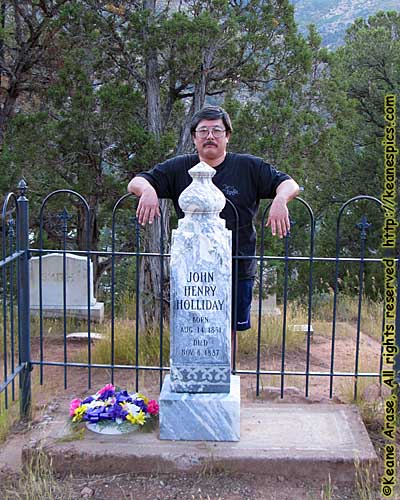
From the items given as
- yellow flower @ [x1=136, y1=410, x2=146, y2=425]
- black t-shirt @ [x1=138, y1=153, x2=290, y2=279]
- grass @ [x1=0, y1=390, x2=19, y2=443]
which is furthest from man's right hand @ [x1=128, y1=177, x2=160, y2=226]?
grass @ [x1=0, y1=390, x2=19, y2=443]

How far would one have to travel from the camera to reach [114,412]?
392 cm

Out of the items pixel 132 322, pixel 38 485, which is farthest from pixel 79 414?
pixel 132 322

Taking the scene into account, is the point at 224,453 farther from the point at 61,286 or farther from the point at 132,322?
the point at 61,286

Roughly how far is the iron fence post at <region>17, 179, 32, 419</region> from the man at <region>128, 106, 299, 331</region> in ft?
3.07

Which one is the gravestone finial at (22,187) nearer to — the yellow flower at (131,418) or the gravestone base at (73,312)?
the yellow flower at (131,418)

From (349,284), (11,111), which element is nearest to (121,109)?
(11,111)

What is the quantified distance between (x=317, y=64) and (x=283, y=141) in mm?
1190

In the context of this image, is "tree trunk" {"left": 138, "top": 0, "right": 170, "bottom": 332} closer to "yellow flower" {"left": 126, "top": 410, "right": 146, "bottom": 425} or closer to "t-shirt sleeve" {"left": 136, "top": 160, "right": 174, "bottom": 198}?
"t-shirt sleeve" {"left": 136, "top": 160, "right": 174, "bottom": 198}

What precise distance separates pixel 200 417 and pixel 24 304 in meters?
1.56

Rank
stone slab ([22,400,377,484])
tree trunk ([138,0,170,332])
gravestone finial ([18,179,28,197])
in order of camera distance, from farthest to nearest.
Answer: tree trunk ([138,0,170,332]) < gravestone finial ([18,179,28,197]) < stone slab ([22,400,377,484])

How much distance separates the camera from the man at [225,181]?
151 inches

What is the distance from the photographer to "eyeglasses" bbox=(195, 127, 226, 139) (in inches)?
154

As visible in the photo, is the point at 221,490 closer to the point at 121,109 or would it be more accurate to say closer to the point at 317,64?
the point at 121,109

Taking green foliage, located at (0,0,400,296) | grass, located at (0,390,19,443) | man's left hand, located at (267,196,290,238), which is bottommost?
grass, located at (0,390,19,443)
